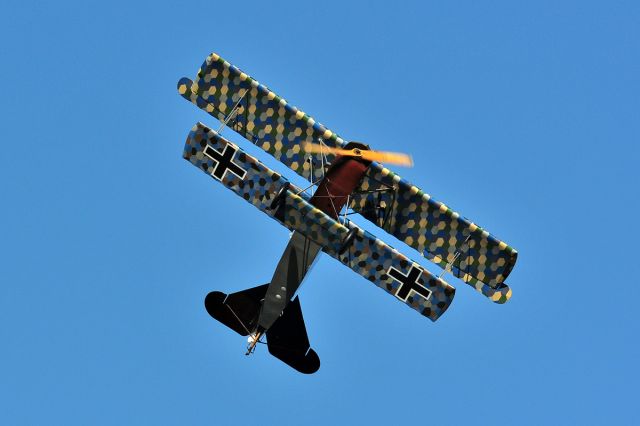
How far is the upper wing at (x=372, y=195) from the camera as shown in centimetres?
4288

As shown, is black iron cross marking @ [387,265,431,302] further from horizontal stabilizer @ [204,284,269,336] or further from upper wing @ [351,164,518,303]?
horizontal stabilizer @ [204,284,269,336]

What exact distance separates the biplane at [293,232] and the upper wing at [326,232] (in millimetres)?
30

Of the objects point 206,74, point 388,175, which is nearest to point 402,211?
point 388,175

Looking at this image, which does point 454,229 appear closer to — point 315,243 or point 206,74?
point 315,243

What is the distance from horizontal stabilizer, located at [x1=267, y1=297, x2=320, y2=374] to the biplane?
0.10 ft

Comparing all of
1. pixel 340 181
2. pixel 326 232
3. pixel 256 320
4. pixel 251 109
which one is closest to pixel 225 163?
pixel 251 109

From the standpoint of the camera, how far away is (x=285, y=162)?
4316cm

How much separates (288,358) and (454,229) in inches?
262

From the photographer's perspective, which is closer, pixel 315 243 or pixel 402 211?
pixel 315 243

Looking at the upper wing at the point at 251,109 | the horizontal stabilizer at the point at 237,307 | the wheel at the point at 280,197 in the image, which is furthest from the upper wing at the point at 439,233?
the horizontal stabilizer at the point at 237,307

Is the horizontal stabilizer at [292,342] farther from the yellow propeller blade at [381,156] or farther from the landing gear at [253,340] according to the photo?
the yellow propeller blade at [381,156]

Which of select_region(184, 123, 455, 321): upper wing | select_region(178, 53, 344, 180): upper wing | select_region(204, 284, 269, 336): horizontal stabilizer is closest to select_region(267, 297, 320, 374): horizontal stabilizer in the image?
select_region(204, 284, 269, 336): horizontal stabilizer

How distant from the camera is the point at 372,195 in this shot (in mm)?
42875

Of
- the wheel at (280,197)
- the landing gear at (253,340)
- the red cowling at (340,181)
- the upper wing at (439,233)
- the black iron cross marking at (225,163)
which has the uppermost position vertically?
the upper wing at (439,233)
